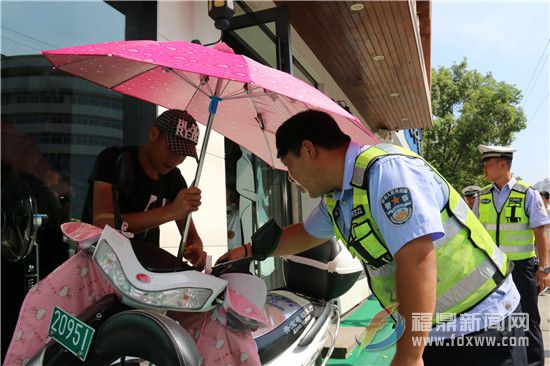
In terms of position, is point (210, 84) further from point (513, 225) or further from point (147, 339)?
point (513, 225)

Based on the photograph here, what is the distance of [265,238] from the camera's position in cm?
186

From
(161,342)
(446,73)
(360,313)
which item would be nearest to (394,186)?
(161,342)

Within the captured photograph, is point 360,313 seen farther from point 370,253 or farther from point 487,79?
point 487,79

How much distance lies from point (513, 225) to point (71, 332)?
4149 millimetres

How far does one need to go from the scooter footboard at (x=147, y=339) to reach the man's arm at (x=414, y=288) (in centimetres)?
59

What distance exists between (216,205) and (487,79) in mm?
28414

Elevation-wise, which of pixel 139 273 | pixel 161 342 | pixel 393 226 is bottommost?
pixel 161 342

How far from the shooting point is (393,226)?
131cm

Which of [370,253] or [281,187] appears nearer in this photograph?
[370,253]

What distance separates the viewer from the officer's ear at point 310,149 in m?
1.61

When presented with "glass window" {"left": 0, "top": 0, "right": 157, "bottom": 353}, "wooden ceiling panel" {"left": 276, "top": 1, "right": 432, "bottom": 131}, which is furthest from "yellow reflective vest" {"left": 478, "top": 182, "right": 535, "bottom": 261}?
"glass window" {"left": 0, "top": 0, "right": 157, "bottom": 353}

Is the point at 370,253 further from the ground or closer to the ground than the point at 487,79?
closer to the ground

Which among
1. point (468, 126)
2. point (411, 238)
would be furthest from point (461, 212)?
point (468, 126)

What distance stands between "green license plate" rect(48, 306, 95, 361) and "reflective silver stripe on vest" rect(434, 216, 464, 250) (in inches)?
43.2
